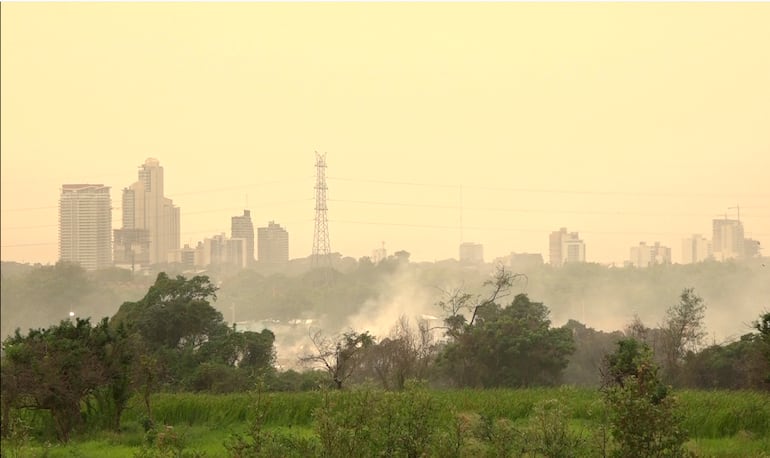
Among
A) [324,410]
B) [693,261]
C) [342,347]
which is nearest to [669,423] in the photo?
[324,410]

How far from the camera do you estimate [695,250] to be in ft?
330

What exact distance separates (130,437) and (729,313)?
8159 cm

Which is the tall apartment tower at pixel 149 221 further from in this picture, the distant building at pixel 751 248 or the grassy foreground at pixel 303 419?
the grassy foreground at pixel 303 419

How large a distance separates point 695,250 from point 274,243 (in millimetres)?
60222

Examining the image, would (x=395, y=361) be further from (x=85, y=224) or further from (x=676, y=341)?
(x=85, y=224)

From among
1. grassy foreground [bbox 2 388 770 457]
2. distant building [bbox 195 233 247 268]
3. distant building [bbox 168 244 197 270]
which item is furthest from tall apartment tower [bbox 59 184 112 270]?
grassy foreground [bbox 2 388 770 457]

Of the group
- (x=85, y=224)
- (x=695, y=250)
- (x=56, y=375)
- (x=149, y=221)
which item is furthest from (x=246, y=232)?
(x=56, y=375)

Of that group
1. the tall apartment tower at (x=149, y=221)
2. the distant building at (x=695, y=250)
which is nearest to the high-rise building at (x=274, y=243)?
the tall apartment tower at (x=149, y=221)

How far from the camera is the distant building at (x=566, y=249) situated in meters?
112

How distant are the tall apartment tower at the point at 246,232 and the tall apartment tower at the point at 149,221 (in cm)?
847

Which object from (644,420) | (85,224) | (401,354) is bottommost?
(401,354)

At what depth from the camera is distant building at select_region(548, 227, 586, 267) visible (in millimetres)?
112188

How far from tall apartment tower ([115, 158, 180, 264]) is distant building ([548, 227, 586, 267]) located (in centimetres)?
5287

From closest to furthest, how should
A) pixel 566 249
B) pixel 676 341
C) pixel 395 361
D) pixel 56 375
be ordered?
pixel 56 375 < pixel 676 341 < pixel 395 361 < pixel 566 249
